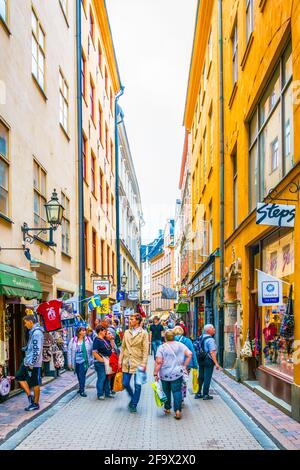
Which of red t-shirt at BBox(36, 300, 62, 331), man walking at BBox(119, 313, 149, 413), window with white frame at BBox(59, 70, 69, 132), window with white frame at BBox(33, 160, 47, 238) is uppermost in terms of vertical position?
window with white frame at BBox(59, 70, 69, 132)

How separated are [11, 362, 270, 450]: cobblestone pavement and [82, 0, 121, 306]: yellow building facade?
12.1m

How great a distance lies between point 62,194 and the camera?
55.1 feet

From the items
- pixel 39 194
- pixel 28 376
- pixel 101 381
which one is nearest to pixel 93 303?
pixel 39 194

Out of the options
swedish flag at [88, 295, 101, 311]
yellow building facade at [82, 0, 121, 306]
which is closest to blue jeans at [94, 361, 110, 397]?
swedish flag at [88, 295, 101, 311]

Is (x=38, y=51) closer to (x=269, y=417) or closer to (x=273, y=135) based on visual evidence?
(x=273, y=135)

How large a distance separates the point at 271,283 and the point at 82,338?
425 centimetres

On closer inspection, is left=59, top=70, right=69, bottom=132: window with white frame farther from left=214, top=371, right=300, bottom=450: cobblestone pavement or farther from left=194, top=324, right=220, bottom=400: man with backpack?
left=214, top=371, right=300, bottom=450: cobblestone pavement

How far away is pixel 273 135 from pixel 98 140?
16083 millimetres

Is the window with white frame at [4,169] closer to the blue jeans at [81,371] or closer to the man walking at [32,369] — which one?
the man walking at [32,369]

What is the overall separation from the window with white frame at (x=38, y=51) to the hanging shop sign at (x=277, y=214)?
23.6 ft

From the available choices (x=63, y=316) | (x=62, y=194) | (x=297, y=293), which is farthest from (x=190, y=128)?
(x=297, y=293)

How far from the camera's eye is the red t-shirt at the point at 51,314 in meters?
11.9

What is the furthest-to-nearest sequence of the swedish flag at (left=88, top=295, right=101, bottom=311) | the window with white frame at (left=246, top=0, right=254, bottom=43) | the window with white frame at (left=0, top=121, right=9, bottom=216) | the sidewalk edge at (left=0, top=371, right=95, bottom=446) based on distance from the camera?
the swedish flag at (left=88, top=295, right=101, bottom=311) < the window with white frame at (left=246, top=0, right=254, bottom=43) < the window with white frame at (left=0, top=121, right=9, bottom=216) < the sidewalk edge at (left=0, top=371, right=95, bottom=446)

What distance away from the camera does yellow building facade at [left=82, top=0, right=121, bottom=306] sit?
22203 millimetres
